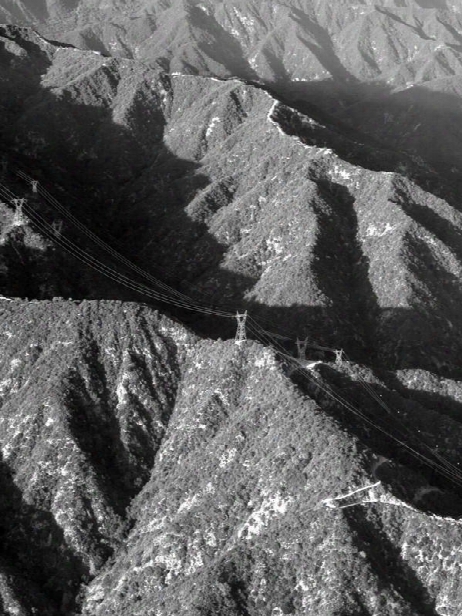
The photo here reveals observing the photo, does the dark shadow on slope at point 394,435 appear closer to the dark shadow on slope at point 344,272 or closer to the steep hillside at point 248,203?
the steep hillside at point 248,203

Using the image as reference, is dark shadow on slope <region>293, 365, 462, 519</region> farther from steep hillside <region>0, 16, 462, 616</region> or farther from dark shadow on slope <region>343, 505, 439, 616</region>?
dark shadow on slope <region>343, 505, 439, 616</region>

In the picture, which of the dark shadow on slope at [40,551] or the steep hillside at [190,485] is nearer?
the steep hillside at [190,485]

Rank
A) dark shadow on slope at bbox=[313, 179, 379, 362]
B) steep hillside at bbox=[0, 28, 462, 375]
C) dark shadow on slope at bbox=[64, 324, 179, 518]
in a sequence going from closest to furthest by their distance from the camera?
dark shadow on slope at bbox=[64, 324, 179, 518] < dark shadow on slope at bbox=[313, 179, 379, 362] < steep hillside at bbox=[0, 28, 462, 375]

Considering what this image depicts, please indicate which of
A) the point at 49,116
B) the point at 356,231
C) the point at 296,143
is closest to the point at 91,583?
the point at 356,231

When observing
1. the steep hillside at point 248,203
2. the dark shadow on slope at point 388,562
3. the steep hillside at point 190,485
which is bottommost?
the dark shadow on slope at point 388,562

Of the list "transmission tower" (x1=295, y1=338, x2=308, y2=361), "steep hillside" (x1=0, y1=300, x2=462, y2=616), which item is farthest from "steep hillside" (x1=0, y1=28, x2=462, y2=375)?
"steep hillside" (x1=0, y1=300, x2=462, y2=616)

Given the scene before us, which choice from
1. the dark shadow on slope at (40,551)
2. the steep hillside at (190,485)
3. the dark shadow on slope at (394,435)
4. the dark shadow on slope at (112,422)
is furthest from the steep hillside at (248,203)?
the dark shadow on slope at (40,551)

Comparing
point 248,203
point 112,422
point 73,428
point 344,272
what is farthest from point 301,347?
point 73,428
